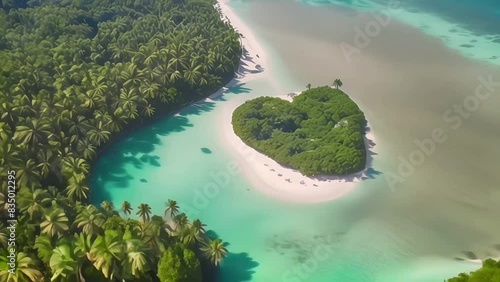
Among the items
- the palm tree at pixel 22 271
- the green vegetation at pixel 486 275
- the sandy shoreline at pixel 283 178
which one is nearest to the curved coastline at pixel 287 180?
the sandy shoreline at pixel 283 178

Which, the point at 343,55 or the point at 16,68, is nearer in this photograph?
the point at 16,68

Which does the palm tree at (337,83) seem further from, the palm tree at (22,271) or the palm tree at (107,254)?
the palm tree at (22,271)

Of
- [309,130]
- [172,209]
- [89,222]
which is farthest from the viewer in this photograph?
[309,130]

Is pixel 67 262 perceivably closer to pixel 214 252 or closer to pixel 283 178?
pixel 214 252

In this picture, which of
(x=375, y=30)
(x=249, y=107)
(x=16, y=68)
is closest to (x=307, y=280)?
(x=249, y=107)

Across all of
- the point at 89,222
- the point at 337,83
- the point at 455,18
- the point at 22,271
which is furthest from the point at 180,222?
the point at 455,18

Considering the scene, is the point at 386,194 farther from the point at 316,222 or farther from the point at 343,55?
the point at 343,55
